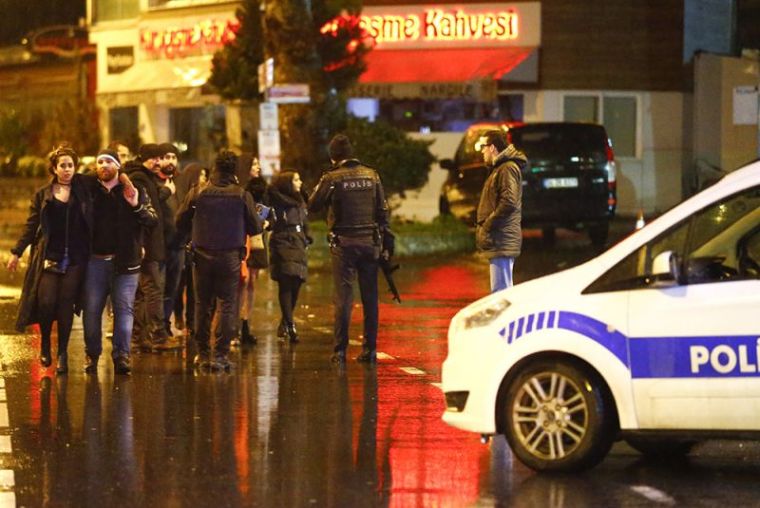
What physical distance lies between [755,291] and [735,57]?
26435 millimetres

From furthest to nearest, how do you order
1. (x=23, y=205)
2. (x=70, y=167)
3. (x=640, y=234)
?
(x=23, y=205) < (x=70, y=167) < (x=640, y=234)

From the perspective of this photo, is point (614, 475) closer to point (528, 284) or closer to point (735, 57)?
point (528, 284)

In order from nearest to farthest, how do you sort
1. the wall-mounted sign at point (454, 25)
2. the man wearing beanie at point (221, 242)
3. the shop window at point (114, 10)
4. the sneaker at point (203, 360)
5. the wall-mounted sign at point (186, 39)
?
the man wearing beanie at point (221, 242)
the sneaker at point (203, 360)
the wall-mounted sign at point (454, 25)
the wall-mounted sign at point (186, 39)
the shop window at point (114, 10)

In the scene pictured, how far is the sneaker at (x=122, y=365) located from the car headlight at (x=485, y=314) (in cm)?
446

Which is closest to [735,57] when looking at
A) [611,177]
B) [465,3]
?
[465,3]

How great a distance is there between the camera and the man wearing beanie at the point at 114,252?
12.6m

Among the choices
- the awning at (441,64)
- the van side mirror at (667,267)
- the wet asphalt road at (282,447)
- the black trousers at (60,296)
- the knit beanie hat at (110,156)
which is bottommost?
the wet asphalt road at (282,447)

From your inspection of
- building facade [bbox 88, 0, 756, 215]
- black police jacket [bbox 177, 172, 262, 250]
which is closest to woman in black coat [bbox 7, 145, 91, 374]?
black police jacket [bbox 177, 172, 262, 250]

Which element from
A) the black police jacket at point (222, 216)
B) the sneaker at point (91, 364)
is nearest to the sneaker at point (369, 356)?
the black police jacket at point (222, 216)

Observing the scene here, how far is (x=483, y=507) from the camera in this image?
7973mm

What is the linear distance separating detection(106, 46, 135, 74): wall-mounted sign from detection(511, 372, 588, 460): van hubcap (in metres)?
30.0

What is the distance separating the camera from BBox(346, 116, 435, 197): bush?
2439 cm

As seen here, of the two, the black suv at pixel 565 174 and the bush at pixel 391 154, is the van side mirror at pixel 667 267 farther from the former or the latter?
the bush at pixel 391 154

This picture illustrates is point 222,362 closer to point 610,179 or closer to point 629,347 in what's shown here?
point 629,347
